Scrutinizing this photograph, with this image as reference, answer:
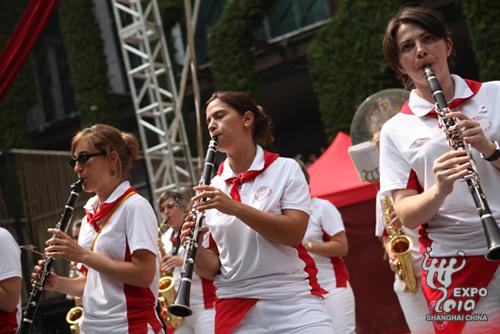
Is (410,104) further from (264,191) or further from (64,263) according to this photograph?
(64,263)

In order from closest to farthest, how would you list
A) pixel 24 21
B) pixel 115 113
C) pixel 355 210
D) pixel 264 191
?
pixel 264 191
pixel 24 21
pixel 355 210
pixel 115 113

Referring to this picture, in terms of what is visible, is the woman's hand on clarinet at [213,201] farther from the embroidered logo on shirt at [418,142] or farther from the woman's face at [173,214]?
the woman's face at [173,214]

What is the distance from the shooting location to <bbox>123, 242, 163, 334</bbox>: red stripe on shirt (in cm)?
346

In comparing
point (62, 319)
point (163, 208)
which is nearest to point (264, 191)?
point (163, 208)

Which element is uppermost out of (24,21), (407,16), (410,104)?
(24,21)

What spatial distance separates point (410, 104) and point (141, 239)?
1.48 m

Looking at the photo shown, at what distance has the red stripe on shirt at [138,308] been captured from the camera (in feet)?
11.3

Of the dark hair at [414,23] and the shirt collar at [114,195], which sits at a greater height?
the dark hair at [414,23]

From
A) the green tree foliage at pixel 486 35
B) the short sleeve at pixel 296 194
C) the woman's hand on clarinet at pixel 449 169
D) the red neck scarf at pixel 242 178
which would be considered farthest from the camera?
the green tree foliage at pixel 486 35

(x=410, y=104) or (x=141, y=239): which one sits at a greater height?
(x=410, y=104)

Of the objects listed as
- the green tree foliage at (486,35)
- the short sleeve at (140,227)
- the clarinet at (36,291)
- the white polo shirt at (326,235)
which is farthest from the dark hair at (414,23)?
the green tree foliage at (486,35)

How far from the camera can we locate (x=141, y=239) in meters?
3.45

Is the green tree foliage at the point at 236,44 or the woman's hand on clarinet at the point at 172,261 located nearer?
the woman's hand on clarinet at the point at 172,261

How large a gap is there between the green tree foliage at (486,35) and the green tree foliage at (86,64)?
30.2ft
